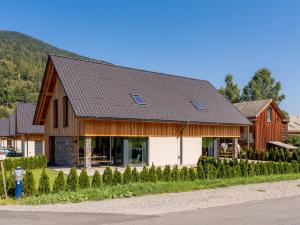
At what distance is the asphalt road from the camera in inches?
393

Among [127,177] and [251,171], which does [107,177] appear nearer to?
[127,177]

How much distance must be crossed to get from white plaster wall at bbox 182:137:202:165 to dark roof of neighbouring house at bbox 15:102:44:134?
17.4m

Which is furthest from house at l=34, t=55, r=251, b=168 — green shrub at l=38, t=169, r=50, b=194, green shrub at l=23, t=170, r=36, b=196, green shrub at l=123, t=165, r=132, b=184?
green shrub at l=23, t=170, r=36, b=196

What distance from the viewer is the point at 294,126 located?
205ft

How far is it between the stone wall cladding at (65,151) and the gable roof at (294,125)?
42739mm

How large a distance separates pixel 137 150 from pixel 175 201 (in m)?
13.3

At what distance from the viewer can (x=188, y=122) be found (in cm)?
2800

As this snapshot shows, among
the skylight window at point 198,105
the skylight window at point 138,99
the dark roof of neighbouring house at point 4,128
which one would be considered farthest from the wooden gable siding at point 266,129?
the dark roof of neighbouring house at point 4,128

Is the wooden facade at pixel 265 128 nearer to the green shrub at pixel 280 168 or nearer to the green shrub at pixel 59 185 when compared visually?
the green shrub at pixel 280 168

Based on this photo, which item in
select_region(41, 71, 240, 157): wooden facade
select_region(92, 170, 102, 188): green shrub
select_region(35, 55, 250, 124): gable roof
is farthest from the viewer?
select_region(35, 55, 250, 124): gable roof

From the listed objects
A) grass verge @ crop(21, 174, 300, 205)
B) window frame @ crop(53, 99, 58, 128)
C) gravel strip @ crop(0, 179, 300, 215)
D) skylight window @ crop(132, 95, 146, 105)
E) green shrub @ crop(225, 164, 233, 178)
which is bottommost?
gravel strip @ crop(0, 179, 300, 215)

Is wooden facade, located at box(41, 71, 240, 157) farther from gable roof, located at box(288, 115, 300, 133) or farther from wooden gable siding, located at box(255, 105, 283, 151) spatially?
gable roof, located at box(288, 115, 300, 133)

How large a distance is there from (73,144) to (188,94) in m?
11.9

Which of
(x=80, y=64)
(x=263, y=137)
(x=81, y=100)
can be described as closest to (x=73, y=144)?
(x=81, y=100)
